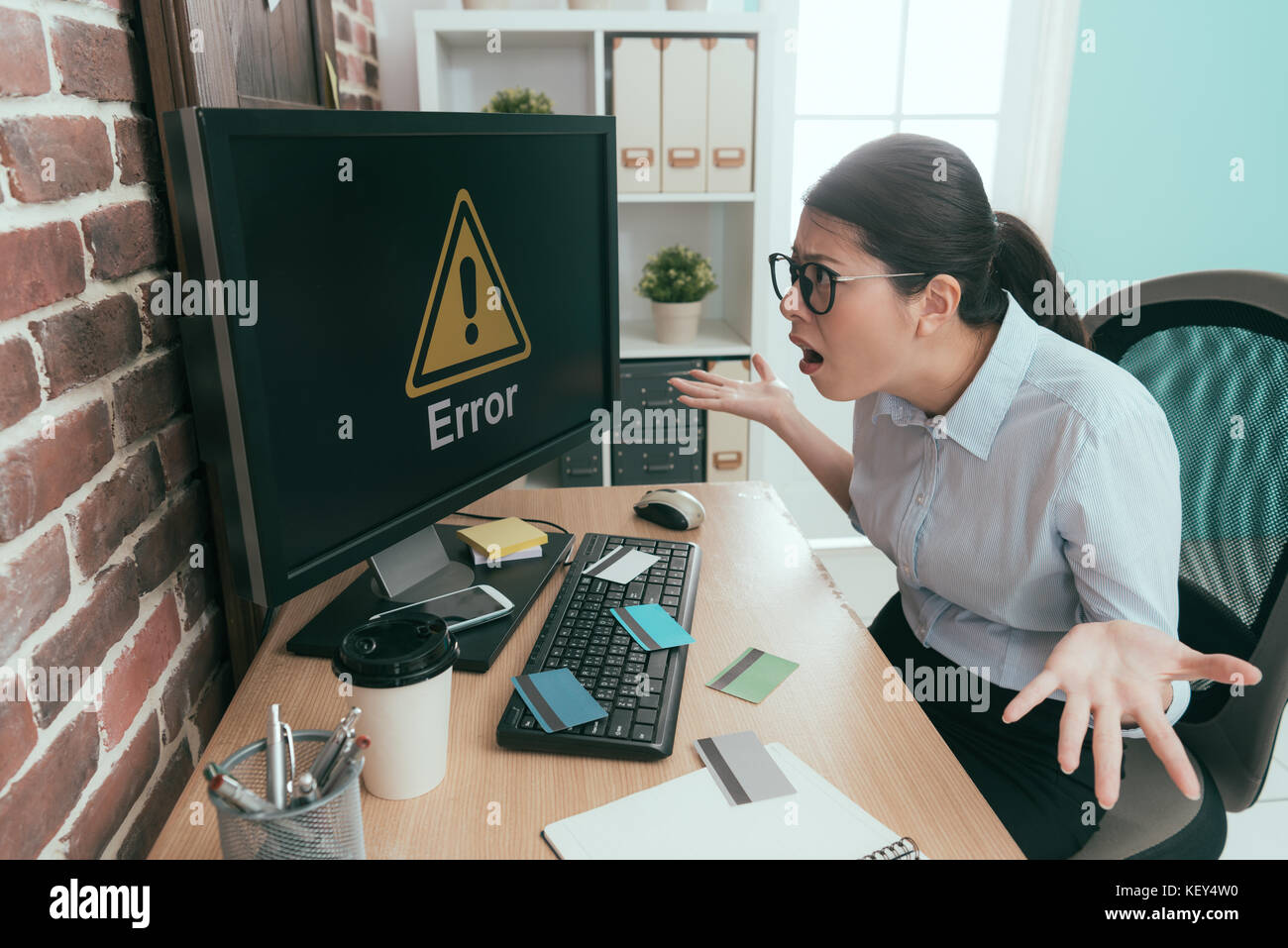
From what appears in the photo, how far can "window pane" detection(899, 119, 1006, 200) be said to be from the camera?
282cm

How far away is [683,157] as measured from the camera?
223 cm

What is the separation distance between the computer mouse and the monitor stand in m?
0.32

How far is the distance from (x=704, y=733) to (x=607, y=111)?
5.80ft

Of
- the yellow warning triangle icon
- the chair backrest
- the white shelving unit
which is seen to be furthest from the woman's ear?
the white shelving unit

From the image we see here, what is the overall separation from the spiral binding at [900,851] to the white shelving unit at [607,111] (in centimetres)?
170

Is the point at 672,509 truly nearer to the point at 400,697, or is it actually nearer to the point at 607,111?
the point at 400,697

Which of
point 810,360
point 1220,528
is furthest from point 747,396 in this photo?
point 1220,528

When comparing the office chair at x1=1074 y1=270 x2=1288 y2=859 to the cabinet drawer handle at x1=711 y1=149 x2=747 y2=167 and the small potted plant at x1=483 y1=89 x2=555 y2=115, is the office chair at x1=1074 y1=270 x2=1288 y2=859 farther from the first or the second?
the small potted plant at x1=483 y1=89 x2=555 y2=115

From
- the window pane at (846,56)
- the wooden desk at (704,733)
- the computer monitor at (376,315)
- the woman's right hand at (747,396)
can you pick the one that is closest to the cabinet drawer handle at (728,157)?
the window pane at (846,56)

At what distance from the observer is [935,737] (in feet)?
2.73

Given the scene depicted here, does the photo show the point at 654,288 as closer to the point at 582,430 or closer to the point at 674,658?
the point at 582,430

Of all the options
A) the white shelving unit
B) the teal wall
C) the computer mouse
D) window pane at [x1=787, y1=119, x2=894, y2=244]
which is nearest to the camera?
the computer mouse

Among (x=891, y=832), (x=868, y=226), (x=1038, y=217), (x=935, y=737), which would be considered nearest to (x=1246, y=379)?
(x=868, y=226)

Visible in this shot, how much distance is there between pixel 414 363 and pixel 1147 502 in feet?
2.63
